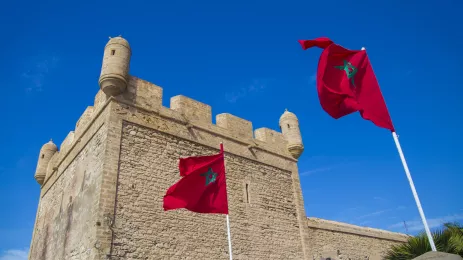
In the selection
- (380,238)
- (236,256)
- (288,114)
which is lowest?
(236,256)

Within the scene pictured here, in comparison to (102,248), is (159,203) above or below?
above

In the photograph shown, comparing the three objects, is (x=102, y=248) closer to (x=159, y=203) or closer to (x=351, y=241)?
(x=159, y=203)

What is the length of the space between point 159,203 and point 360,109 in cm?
603

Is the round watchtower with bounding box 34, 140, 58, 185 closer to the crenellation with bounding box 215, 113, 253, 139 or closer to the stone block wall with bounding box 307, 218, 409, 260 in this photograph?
the crenellation with bounding box 215, 113, 253, 139

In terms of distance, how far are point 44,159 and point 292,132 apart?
1067 cm

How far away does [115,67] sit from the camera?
35.0ft

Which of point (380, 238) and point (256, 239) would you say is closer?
point (256, 239)

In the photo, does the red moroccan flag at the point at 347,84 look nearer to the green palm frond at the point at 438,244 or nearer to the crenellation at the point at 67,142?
the green palm frond at the point at 438,244

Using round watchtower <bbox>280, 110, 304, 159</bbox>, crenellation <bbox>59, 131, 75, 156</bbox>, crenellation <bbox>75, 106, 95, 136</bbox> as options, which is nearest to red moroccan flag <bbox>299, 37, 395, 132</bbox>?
round watchtower <bbox>280, 110, 304, 159</bbox>

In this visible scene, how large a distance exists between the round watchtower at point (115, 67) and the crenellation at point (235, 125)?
3.91 metres

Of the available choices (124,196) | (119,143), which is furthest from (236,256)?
(119,143)

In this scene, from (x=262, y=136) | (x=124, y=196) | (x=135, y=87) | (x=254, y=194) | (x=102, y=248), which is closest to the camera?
(x=102, y=248)

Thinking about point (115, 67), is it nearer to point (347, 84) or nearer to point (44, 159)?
point (347, 84)

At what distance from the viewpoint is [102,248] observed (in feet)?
28.2
